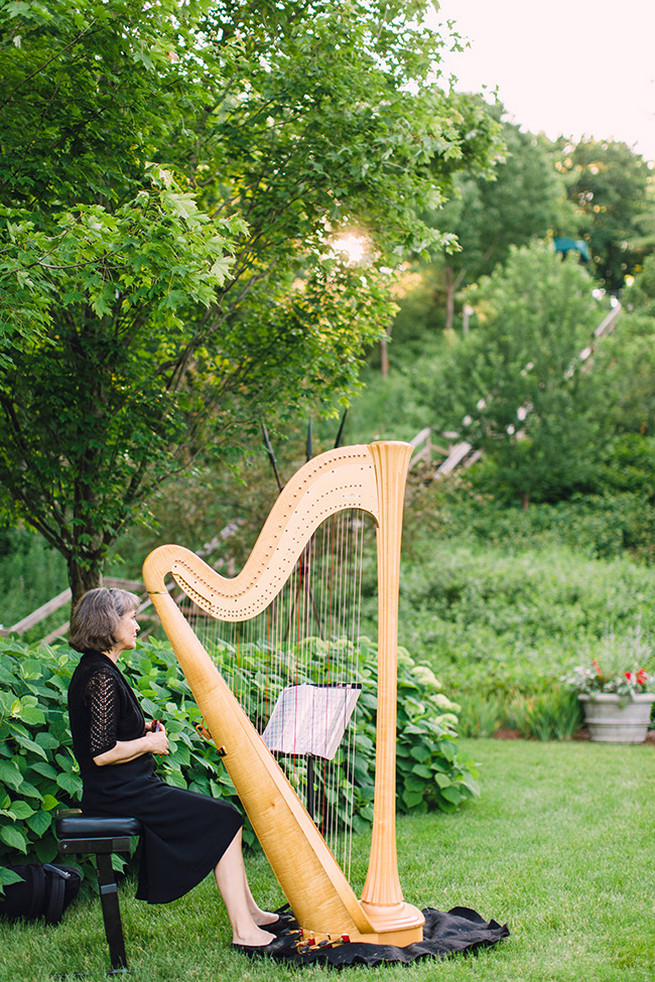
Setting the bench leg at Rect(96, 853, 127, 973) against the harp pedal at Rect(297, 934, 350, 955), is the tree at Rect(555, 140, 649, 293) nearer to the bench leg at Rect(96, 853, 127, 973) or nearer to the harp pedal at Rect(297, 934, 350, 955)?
the harp pedal at Rect(297, 934, 350, 955)

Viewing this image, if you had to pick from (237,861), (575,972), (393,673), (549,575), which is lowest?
(575,972)

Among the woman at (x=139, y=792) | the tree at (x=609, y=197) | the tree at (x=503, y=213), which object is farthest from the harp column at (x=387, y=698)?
the tree at (x=609, y=197)

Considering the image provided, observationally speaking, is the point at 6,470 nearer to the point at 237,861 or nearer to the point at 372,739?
the point at 372,739

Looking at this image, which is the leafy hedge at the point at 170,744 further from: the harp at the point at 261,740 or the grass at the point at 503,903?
the harp at the point at 261,740

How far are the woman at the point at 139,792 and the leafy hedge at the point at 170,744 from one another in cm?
59

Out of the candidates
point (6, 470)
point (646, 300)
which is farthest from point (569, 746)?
point (646, 300)

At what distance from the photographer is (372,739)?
18.1 feet

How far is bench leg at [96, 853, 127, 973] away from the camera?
3.17 meters

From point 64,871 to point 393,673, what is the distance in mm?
1861

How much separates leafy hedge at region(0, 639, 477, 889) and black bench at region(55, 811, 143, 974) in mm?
603

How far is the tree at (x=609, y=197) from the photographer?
2994 cm

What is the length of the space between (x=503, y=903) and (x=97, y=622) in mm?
2199

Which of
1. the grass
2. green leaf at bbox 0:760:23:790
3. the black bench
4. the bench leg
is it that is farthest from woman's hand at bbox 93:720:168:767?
the grass

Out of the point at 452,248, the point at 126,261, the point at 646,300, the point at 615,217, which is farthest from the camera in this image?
the point at 615,217
